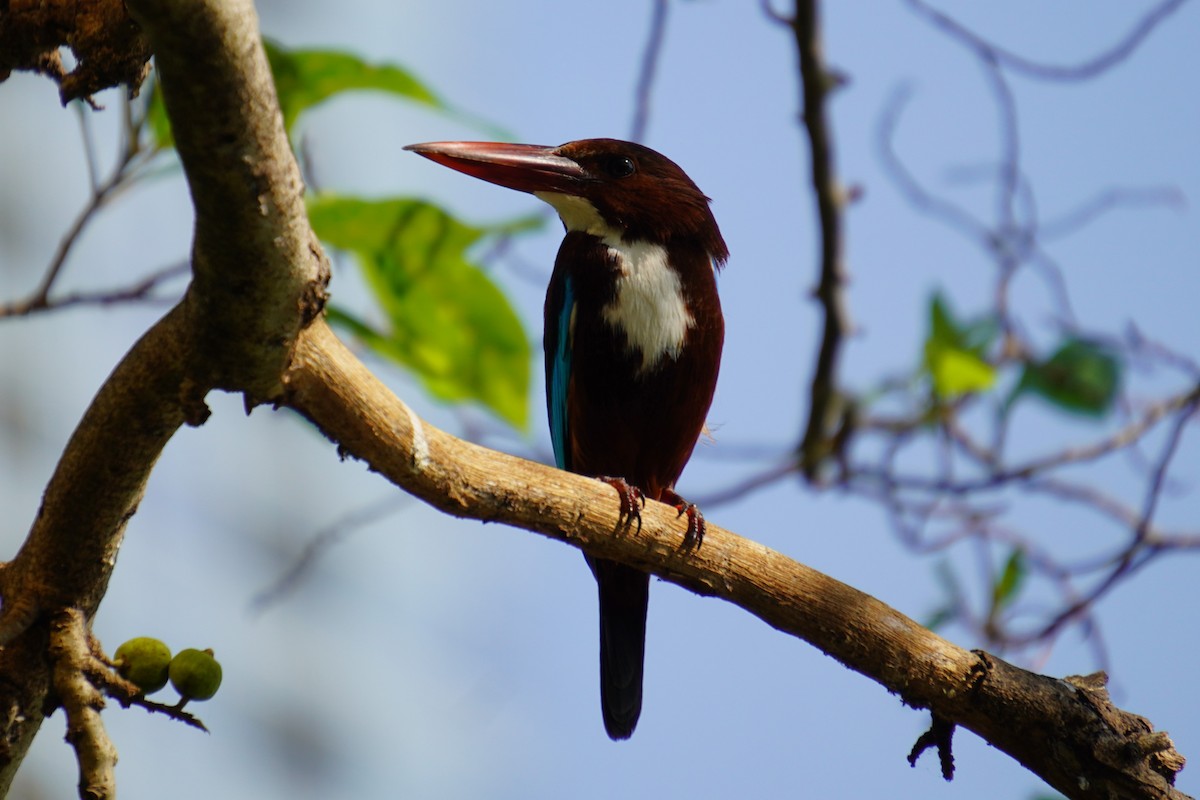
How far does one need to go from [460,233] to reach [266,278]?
4.22ft

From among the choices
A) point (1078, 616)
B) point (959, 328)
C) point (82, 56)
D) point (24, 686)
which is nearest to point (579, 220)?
point (959, 328)

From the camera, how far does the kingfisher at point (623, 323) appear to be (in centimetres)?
334

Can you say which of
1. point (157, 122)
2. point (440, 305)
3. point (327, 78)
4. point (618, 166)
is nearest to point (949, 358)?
point (618, 166)

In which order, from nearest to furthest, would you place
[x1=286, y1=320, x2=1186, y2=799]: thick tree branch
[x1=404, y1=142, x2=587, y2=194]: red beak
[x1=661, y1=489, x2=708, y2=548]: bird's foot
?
[x1=286, y1=320, x2=1186, y2=799]: thick tree branch < [x1=661, y1=489, x2=708, y2=548]: bird's foot < [x1=404, y1=142, x2=587, y2=194]: red beak

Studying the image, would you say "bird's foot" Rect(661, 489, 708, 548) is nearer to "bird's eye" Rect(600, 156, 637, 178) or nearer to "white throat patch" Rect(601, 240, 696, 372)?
"white throat patch" Rect(601, 240, 696, 372)

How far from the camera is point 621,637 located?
3582mm

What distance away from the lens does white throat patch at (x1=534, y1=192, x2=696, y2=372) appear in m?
3.31

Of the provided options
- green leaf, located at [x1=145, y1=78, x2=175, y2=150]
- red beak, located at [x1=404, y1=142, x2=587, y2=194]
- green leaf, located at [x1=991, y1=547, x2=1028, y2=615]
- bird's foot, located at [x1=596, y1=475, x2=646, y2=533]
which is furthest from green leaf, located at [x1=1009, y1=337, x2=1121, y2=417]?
green leaf, located at [x1=145, y1=78, x2=175, y2=150]

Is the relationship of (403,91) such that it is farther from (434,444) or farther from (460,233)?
(434,444)

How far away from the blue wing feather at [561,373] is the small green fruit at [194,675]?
1753 mm

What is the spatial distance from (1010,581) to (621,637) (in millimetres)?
2136

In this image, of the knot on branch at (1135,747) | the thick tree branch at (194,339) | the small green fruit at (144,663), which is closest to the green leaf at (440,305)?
the thick tree branch at (194,339)

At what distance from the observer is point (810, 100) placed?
151 inches

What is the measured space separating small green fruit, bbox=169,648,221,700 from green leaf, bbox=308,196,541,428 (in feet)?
4.11
